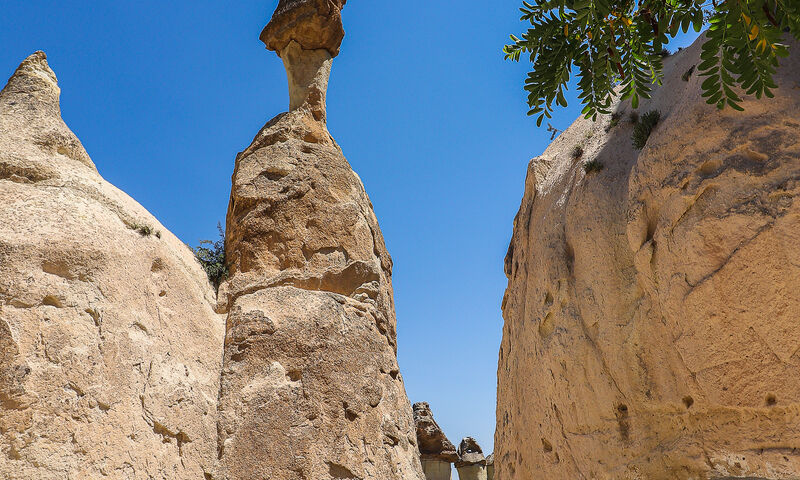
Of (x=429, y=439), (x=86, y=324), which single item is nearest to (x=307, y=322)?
(x=86, y=324)

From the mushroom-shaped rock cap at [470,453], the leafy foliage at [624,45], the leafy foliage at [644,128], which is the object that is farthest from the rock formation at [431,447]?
the leafy foliage at [624,45]

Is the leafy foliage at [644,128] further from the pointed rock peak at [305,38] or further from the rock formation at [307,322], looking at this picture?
the pointed rock peak at [305,38]

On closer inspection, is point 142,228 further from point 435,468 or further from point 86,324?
point 435,468

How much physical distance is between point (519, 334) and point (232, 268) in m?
4.42

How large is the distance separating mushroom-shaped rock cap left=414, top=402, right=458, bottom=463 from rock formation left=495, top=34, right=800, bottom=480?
33.4 ft

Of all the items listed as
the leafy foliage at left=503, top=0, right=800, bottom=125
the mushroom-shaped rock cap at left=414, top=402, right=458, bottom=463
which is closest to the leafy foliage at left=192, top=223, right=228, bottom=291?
the leafy foliage at left=503, top=0, right=800, bottom=125

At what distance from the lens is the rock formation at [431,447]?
2036cm

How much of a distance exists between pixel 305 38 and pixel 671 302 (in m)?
6.61

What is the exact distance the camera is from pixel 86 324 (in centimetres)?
641

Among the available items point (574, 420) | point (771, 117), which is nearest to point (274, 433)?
point (574, 420)

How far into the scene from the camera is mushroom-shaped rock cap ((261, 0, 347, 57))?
10.8m

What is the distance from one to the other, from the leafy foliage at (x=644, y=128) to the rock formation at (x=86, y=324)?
573 cm

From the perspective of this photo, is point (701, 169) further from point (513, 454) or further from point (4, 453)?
point (4, 453)

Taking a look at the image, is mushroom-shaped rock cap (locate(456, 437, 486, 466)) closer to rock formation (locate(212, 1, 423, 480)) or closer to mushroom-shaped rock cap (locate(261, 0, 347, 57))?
rock formation (locate(212, 1, 423, 480))
